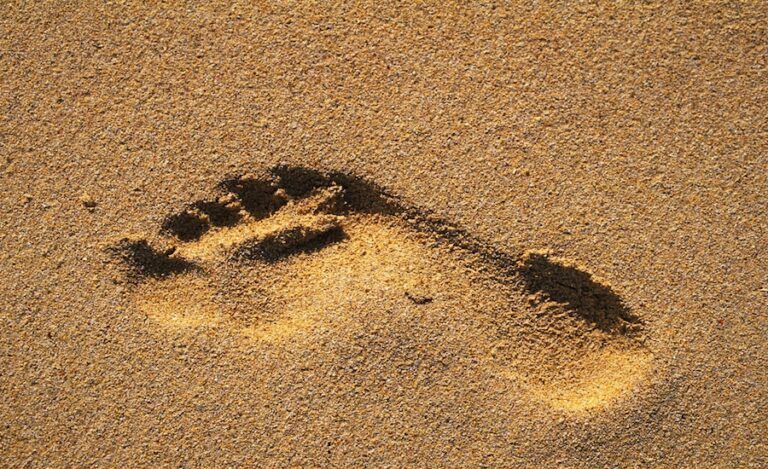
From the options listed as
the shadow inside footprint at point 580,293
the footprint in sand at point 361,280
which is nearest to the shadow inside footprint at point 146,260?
the footprint in sand at point 361,280

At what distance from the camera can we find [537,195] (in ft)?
4.03

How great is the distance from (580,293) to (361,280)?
1.40 feet

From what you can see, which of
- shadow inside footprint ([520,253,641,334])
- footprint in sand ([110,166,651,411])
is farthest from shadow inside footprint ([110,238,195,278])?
shadow inside footprint ([520,253,641,334])

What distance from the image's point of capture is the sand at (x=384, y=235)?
1.22m

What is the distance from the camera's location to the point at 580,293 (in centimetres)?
123

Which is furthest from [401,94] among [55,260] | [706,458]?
[706,458]

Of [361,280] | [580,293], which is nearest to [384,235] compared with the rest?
[361,280]

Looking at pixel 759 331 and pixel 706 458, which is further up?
→ pixel 759 331

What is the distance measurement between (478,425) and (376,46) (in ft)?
2.52

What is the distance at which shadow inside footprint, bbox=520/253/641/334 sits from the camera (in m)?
1.23

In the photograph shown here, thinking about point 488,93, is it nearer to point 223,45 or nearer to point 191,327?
point 223,45

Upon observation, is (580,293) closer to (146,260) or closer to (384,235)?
(384,235)

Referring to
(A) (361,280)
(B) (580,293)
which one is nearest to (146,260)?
(A) (361,280)

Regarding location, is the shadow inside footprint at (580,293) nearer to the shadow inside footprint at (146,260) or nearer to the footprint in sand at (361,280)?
the footprint in sand at (361,280)
